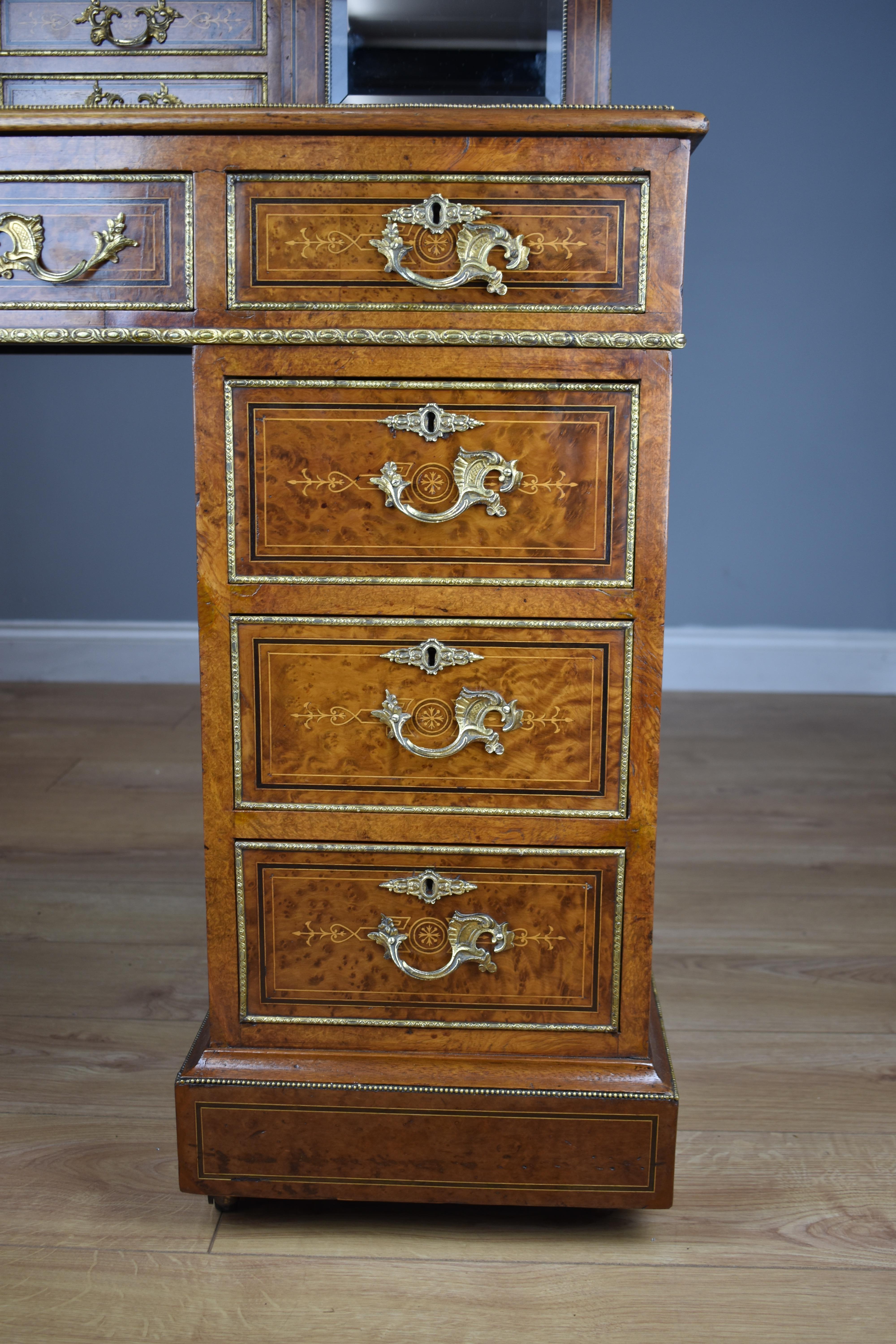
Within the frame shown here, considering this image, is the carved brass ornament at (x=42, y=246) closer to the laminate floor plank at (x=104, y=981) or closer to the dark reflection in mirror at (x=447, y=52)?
the dark reflection in mirror at (x=447, y=52)

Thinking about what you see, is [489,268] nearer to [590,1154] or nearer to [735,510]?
[590,1154]

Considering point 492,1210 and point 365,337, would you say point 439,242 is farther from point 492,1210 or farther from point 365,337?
point 492,1210

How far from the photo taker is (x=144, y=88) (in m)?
1.24

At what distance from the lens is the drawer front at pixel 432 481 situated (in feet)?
3.58

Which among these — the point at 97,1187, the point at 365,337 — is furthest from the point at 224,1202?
the point at 365,337

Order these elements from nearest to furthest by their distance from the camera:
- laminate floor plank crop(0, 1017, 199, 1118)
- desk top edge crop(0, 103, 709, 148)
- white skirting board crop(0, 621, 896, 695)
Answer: desk top edge crop(0, 103, 709, 148), laminate floor plank crop(0, 1017, 199, 1118), white skirting board crop(0, 621, 896, 695)

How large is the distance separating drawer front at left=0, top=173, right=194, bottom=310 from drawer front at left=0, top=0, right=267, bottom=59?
27 cm

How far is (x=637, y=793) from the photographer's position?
3.75 feet

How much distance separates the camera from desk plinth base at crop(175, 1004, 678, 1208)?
3.84 feet

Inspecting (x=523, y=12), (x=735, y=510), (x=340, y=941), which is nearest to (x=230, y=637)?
(x=340, y=941)

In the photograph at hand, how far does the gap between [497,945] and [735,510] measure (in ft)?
8.00

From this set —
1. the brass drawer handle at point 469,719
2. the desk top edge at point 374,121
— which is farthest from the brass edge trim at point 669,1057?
the desk top edge at point 374,121

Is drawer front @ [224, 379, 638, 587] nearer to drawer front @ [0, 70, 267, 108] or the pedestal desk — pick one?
the pedestal desk

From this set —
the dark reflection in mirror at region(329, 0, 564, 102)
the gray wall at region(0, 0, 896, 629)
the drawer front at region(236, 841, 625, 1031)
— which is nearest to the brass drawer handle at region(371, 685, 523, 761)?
the drawer front at region(236, 841, 625, 1031)
